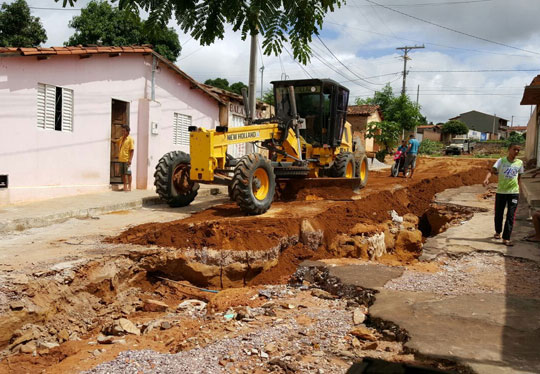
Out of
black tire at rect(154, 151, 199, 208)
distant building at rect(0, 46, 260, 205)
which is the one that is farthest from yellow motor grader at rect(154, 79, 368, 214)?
distant building at rect(0, 46, 260, 205)

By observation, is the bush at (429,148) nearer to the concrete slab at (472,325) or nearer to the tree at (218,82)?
the tree at (218,82)

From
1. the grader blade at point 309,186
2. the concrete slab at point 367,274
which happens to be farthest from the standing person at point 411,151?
the concrete slab at point 367,274

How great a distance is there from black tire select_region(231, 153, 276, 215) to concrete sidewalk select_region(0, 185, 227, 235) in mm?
2706

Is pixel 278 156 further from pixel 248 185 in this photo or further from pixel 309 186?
pixel 248 185

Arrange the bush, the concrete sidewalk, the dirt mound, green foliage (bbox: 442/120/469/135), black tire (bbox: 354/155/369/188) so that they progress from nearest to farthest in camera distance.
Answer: the dirt mound → the concrete sidewalk → black tire (bbox: 354/155/369/188) → the bush → green foliage (bbox: 442/120/469/135)

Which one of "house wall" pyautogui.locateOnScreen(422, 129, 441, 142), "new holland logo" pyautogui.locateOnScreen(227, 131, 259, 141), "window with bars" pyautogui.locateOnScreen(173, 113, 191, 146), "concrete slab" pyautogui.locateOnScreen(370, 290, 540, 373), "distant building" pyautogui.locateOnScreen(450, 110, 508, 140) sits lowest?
"concrete slab" pyautogui.locateOnScreen(370, 290, 540, 373)

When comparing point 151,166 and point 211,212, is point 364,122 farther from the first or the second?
point 211,212

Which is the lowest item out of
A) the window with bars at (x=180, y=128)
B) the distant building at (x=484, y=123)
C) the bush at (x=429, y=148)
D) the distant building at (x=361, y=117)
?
the window with bars at (x=180, y=128)

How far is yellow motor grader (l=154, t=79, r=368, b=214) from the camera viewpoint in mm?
7953

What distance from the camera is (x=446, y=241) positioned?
6.82m

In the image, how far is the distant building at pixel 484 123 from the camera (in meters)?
71.9

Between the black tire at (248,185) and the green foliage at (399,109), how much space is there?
27.7 metres

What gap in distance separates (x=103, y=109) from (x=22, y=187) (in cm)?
274

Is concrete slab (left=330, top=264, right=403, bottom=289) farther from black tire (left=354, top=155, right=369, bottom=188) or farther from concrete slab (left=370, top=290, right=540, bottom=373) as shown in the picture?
black tire (left=354, top=155, right=369, bottom=188)
